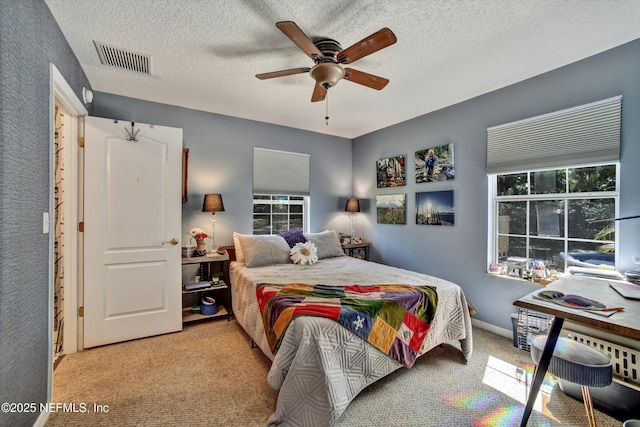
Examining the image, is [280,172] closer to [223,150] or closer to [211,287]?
[223,150]

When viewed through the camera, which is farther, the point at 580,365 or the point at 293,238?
the point at 293,238

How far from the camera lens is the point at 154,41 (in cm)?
211

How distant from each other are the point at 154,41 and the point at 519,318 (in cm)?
401

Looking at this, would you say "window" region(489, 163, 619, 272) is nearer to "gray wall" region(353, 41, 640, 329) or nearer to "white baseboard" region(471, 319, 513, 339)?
"gray wall" region(353, 41, 640, 329)

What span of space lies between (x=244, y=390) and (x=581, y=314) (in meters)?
2.10

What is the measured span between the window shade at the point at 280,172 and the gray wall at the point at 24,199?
2353 mm

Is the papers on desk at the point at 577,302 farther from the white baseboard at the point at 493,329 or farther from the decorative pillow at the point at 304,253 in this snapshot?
the decorative pillow at the point at 304,253

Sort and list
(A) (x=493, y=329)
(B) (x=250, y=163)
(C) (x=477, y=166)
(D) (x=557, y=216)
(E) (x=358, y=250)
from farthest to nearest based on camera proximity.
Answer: (E) (x=358, y=250)
(B) (x=250, y=163)
(C) (x=477, y=166)
(A) (x=493, y=329)
(D) (x=557, y=216)

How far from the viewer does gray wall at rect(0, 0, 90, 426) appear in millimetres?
1262

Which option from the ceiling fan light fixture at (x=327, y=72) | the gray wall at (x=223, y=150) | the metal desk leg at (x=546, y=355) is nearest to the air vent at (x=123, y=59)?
the gray wall at (x=223, y=150)

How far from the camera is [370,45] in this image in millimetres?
1731

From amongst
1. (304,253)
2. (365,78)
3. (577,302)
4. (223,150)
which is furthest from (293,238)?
(577,302)

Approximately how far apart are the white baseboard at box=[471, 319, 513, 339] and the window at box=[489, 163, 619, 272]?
71 centimetres

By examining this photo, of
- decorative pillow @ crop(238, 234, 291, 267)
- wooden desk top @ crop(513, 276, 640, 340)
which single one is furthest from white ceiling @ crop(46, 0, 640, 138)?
wooden desk top @ crop(513, 276, 640, 340)
